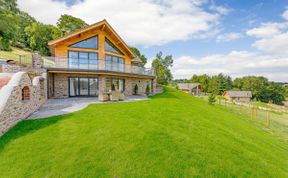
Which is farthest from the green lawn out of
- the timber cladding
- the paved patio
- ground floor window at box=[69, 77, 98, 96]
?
the timber cladding

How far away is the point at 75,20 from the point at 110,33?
25697 mm

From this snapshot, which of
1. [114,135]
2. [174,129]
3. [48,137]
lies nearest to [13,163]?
[48,137]

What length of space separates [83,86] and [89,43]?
4753 millimetres

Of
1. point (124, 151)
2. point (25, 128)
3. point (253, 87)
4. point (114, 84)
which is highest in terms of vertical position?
point (114, 84)

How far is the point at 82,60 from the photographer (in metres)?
16.2

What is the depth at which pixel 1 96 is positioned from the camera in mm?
6324

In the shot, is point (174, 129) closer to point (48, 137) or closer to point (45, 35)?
point (48, 137)

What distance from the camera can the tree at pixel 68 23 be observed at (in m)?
37.8

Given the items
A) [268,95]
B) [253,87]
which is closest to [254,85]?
[253,87]

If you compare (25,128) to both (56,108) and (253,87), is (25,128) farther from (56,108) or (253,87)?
(253,87)

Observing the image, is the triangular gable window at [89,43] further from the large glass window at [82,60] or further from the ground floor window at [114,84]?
the ground floor window at [114,84]

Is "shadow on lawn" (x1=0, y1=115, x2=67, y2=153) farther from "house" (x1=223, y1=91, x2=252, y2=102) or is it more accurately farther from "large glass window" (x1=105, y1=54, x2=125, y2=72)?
"house" (x1=223, y1=91, x2=252, y2=102)

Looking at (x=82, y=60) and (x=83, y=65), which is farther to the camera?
(x=82, y=60)

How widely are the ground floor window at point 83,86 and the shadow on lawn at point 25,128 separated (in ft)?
29.0
